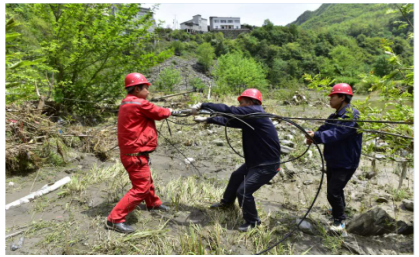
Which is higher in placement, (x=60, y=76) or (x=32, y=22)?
(x=32, y=22)

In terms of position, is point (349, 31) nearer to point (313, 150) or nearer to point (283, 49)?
point (283, 49)

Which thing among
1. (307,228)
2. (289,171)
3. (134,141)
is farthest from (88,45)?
(307,228)

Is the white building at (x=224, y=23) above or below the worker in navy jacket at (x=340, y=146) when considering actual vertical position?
above

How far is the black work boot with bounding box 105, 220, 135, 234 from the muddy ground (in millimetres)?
60

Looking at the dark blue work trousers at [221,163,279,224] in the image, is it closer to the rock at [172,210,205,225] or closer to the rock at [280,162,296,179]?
the rock at [172,210,205,225]

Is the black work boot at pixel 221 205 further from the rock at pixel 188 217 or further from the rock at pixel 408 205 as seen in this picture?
the rock at pixel 408 205

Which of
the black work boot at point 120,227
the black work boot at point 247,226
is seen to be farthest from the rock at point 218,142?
the black work boot at point 120,227

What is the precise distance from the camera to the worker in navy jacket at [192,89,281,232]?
3.22m

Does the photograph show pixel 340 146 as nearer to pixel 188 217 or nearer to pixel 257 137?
pixel 257 137

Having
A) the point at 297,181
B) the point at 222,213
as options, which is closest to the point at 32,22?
the point at 222,213

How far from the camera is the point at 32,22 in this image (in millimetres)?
8180

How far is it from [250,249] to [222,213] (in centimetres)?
75

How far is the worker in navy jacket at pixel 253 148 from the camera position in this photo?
3.22 metres

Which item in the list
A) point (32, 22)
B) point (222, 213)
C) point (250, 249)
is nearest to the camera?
point (250, 249)
